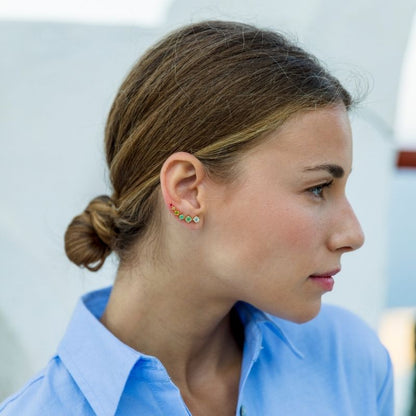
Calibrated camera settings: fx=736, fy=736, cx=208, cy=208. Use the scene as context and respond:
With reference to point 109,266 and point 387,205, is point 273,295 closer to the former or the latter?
point 109,266

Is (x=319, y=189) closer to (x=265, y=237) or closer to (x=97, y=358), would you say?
(x=265, y=237)

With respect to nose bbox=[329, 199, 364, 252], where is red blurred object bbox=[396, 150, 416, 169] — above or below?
below

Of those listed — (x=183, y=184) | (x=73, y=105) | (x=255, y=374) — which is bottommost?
(x=255, y=374)

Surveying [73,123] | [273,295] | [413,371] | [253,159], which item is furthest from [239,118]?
[413,371]

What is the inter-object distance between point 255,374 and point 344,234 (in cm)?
33

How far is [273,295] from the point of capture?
4.09ft

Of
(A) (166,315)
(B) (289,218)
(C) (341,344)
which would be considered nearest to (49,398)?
(A) (166,315)

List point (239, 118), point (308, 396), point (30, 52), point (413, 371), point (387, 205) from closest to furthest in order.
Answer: point (239, 118) → point (308, 396) → point (30, 52) → point (387, 205) → point (413, 371)

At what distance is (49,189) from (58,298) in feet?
1.03

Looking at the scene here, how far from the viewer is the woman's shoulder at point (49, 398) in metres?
1.17

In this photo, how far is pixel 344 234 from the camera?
1245 mm

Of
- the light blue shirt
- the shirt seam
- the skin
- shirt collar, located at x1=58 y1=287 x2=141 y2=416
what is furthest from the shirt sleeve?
the shirt seam

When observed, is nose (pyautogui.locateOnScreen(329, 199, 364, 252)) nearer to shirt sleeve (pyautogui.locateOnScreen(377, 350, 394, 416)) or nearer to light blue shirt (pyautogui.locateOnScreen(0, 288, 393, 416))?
light blue shirt (pyautogui.locateOnScreen(0, 288, 393, 416))

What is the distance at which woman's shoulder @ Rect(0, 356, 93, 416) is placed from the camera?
1.17 metres
